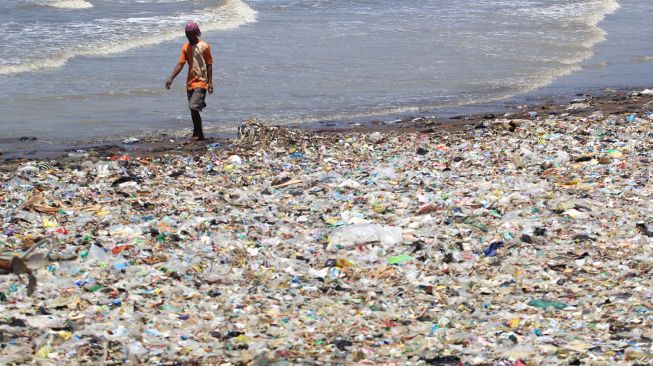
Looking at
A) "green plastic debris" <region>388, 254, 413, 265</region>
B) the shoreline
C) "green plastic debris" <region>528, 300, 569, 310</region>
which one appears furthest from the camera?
the shoreline

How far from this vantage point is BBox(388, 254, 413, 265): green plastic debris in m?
6.41

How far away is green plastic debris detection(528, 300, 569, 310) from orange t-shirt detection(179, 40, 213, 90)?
6394 mm

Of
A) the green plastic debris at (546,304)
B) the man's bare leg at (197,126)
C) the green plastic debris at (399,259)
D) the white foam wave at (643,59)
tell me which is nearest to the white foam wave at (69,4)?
the white foam wave at (643,59)

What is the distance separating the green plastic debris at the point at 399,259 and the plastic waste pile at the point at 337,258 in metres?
0.02

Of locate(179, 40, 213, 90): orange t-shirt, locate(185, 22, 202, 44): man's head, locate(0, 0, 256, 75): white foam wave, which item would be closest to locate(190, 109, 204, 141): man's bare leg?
locate(179, 40, 213, 90): orange t-shirt

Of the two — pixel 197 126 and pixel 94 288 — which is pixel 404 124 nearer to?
pixel 197 126

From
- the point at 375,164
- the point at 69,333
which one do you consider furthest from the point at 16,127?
the point at 69,333

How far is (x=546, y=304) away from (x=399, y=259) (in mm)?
1205

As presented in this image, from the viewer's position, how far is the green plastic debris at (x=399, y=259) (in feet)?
21.0

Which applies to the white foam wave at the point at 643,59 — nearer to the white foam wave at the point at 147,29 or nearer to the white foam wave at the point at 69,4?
the white foam wave at the point at 147,29

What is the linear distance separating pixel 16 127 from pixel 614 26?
16.8m

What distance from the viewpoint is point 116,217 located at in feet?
24.4

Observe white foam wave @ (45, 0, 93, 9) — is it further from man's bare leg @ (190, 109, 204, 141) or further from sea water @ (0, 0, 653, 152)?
man's bare leg @ (190, 109, 204, 141)

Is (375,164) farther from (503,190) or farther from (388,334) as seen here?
(388,334)
